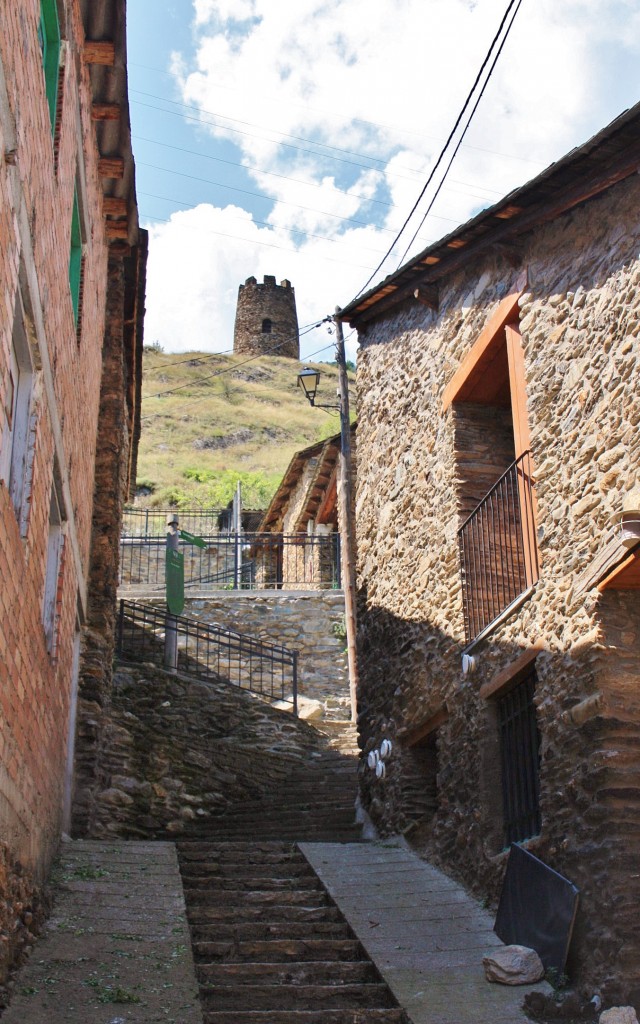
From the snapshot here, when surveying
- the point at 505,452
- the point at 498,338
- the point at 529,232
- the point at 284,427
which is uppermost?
the point at 284,427

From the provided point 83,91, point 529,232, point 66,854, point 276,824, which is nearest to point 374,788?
point 276,824

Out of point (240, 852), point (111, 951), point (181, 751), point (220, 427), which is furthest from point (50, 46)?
point (220, 427)

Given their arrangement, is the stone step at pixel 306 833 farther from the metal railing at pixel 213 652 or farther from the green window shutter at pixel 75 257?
the metal railing at pixel 213 652

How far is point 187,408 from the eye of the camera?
54875 mm

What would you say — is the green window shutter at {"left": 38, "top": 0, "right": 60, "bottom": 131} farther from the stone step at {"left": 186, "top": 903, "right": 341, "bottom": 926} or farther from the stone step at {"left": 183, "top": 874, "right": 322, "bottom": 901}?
the stone step at {"left": 183, "top": 874, "right": 322, "bottom": 901}

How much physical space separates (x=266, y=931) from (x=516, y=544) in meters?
3.53

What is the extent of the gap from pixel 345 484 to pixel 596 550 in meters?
9.86

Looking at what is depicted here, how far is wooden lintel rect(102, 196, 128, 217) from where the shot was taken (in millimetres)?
10656

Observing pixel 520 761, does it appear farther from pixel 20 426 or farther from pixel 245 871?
pixel 20 426

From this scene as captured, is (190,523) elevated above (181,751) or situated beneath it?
elevated above

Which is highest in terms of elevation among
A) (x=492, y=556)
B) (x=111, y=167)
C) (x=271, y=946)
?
(x=111, y=167)

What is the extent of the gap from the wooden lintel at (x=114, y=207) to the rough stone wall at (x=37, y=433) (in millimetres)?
1002

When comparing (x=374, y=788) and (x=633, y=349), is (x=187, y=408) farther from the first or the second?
(x=633, y=349)

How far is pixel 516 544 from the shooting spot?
9.12m
